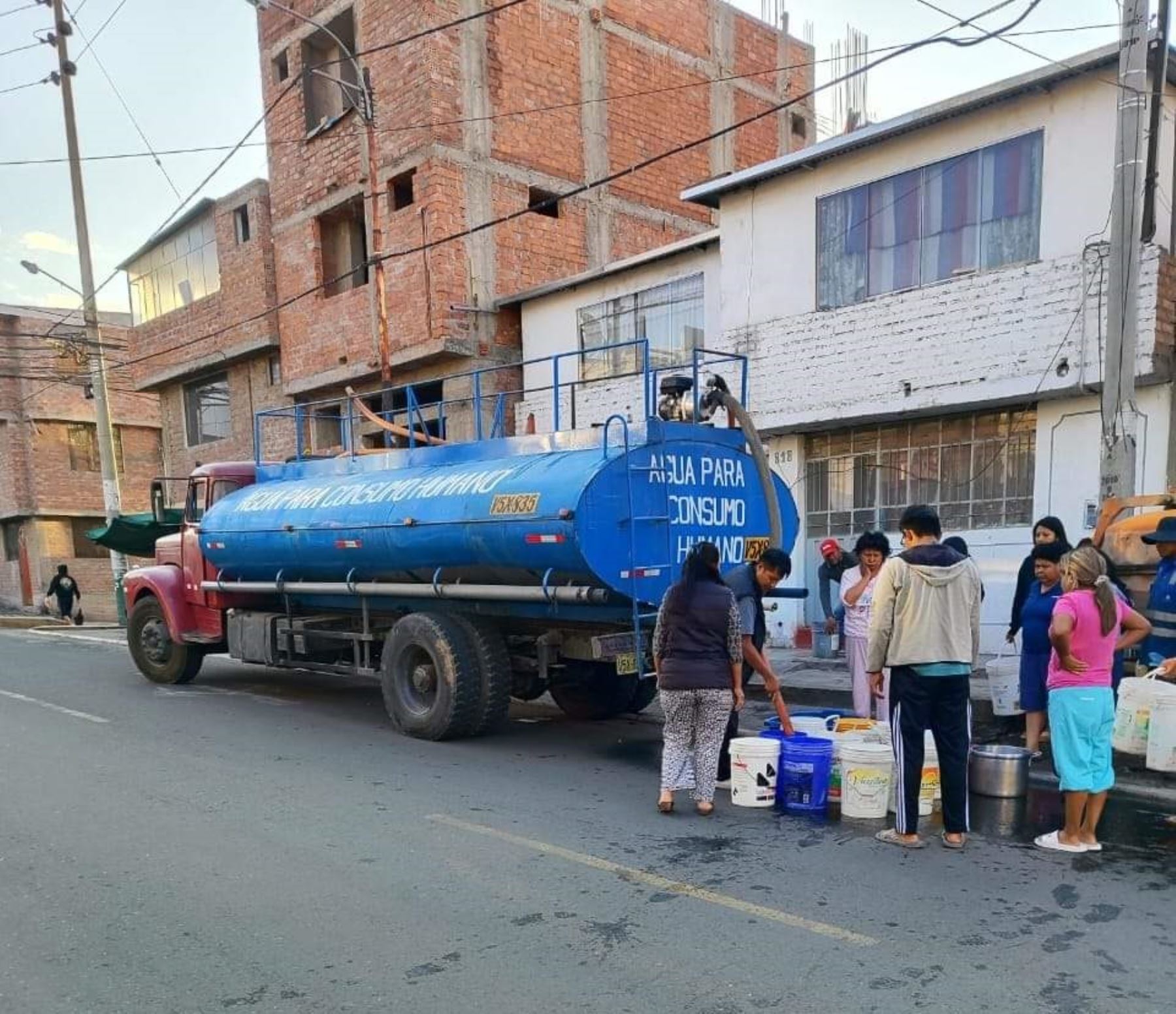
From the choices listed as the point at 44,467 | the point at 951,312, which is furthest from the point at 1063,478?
the point at 44,467

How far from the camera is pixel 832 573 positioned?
9.88 metres

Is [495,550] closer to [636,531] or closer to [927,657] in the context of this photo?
[636,531]

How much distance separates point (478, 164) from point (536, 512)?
10.8 m

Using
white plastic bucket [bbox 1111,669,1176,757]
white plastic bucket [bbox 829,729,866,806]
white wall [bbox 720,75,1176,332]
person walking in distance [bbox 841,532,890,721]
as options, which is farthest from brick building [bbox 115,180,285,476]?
white plastic bucket [bbox 1111,669,1176,757]

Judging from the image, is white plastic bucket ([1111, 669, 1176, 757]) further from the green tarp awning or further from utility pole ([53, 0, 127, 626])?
utility pole ([53, 0, 127, 626])

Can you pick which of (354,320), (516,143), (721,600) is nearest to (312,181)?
(354,320)

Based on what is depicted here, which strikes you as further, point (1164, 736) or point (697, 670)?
point (1164, 736)

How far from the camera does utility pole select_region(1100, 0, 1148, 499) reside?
671cm

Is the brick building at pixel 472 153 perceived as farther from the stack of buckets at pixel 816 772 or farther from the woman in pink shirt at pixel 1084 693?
the woman in pink shirt at pixel 1084 693

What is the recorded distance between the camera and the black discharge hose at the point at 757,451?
6910mm

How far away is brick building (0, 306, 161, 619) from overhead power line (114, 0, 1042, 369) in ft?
24.8

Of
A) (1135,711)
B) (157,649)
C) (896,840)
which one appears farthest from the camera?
(157,649)

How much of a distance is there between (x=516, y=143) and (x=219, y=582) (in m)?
10.1

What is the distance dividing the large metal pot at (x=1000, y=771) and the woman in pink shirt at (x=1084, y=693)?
2.52ft
